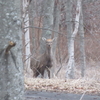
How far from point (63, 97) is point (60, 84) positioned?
114cm

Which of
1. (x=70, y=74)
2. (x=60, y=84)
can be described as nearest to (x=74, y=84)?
(x=60, y=84)

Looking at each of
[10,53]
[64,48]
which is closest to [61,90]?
[10,53]

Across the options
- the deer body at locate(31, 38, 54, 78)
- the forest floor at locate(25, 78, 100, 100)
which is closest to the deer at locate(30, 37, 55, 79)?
the deer body at locate(31, 38, 54, 78)

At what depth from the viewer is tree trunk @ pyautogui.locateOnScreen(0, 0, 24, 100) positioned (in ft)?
10.5

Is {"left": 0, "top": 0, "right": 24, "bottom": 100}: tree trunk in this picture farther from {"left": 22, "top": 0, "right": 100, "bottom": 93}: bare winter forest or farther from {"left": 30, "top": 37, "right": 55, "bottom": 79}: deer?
{"left": 30, "top": 37, "right": 55, "bottom": 79}: deer

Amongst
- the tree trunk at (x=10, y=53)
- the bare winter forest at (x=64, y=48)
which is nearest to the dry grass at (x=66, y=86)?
the bare winter forest at (x=64, y=48)

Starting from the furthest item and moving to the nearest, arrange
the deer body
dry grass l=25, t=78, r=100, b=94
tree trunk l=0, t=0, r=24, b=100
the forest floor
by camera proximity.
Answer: the deer body < dry grass l=25, t=78, r=100, b=94 < the forest floor < tree trunk l=0, t=0, r=24, b=100

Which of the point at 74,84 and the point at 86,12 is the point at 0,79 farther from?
the point at 86,12

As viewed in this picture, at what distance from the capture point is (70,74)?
1226cm

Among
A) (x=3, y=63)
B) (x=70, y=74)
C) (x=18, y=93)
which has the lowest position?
(x=70, y=74)

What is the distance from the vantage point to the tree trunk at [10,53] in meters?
3.20

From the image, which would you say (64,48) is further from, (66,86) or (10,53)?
(10,53)

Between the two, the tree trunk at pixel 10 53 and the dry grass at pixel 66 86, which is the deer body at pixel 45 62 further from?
the tree trunk at pixel 10 53

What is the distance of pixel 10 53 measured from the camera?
3.26 metres
